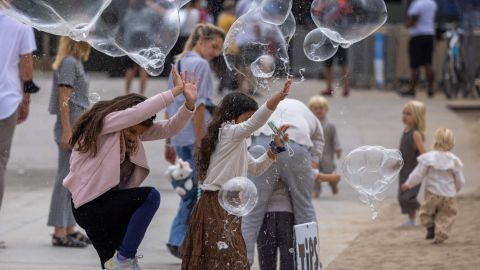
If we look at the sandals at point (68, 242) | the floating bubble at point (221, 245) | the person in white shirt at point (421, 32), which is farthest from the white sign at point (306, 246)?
the person in white shirt at point (421, 32)

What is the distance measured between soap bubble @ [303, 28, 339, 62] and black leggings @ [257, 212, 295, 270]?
3.29 feet

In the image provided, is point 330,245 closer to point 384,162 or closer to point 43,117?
point 384,162

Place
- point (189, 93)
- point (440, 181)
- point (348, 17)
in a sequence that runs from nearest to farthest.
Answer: point (189, 93) → point (348, 17) → point (440, 181)

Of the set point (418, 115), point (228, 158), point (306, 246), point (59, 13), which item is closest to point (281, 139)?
point (228, 158)

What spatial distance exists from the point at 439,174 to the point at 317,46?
2.16m

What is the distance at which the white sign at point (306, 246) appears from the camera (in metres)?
6.48

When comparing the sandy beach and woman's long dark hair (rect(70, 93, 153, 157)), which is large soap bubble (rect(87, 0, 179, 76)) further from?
the sandy beach

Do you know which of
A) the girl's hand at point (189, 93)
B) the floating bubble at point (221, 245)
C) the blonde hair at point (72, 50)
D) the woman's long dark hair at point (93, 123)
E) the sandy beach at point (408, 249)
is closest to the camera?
the woman's long dark hair at point (93, 123)

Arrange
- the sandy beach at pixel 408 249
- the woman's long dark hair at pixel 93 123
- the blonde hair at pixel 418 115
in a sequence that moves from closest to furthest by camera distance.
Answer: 1. the woman's long dark hair at pixel 93 123
2. the sandy beach at pixel 408 249
3. the blonde hair at pixel 418 115

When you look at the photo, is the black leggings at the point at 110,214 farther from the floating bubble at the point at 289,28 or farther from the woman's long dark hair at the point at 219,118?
the floating bubble at the point at 289,28

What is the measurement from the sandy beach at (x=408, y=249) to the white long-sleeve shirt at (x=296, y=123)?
1.16m

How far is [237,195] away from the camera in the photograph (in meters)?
6.16

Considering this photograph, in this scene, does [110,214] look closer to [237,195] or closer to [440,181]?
[237,195]

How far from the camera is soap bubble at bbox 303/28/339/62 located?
7145 mm
